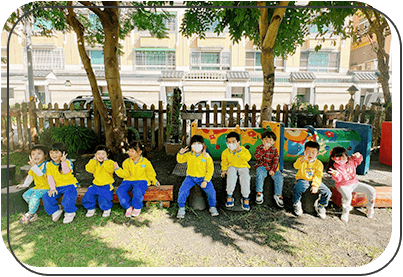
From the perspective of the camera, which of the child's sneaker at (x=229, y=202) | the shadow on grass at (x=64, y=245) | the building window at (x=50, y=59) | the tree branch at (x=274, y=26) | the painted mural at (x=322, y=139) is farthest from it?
the building window at (x=50, y=59)

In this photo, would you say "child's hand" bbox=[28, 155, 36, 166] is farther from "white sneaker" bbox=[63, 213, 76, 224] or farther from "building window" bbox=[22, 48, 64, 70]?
"building window" bbox=[22, 48, 64, 70]

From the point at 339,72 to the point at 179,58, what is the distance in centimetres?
1139

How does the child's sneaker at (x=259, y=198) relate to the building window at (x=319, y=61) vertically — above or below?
below

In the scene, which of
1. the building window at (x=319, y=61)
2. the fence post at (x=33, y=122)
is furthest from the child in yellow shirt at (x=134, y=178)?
the building window at (x=319, y=61)

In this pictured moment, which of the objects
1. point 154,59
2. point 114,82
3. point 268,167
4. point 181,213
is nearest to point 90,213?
point 181,213

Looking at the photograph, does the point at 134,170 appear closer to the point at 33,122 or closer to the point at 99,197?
the point at 99,197

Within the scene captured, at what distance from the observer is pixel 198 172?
3197 millimetres

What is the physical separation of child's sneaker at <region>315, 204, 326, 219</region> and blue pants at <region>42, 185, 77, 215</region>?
3.27 m

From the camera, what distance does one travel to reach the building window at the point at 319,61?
53.4ft

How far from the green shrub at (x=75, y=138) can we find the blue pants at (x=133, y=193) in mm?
3137

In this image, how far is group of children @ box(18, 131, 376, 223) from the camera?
114 inches

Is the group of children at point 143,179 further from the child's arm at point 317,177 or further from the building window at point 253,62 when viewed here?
the building window at point 253,62

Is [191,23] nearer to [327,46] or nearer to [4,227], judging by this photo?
[4,227]

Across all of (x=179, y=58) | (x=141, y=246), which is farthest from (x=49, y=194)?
(x=179, y=58)
